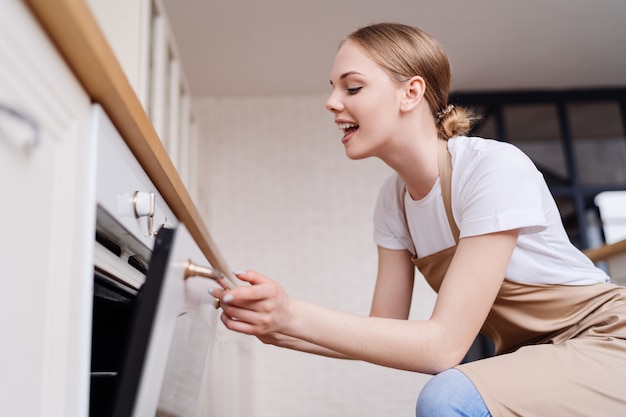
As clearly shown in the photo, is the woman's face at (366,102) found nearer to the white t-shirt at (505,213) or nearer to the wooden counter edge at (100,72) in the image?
the white t-shirt at (505,213)

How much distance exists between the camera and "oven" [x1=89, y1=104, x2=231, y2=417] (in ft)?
1.70

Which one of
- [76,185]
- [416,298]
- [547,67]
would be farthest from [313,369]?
[76,185]

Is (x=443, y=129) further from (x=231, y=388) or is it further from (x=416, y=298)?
(x=416, y=298)

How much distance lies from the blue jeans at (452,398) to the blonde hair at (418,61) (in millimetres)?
560

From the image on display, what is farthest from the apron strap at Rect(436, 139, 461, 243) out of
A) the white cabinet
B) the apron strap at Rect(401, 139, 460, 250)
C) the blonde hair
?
the white cabinet

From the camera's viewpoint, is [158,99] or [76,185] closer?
[76,185]

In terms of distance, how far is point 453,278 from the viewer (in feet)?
3.00

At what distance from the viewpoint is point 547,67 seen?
147 inches

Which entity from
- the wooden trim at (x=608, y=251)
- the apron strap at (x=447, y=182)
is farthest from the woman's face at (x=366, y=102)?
the wooden trim at (x=608, y=251)

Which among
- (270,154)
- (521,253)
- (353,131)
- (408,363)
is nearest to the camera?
(408,363)

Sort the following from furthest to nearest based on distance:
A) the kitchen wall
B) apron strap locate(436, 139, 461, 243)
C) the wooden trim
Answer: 1. the kitchen wall
2. the wooden trim
3. apron strap locate(436, 139, 461, 243)

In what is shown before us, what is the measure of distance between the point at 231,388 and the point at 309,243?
1702mm

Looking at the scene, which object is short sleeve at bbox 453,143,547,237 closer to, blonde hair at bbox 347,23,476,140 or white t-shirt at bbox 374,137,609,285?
white t-shirt at bbox 374,137,609,285

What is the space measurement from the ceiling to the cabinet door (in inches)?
101
